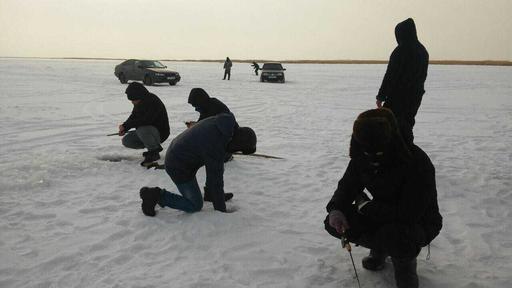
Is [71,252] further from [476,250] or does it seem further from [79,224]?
[476,250]

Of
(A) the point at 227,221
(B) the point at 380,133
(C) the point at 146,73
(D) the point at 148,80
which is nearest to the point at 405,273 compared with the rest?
(B) the point at 380,133

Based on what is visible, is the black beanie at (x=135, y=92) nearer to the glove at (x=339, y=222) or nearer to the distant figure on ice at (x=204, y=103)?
the distant figure on ice at (x=204, y=103)

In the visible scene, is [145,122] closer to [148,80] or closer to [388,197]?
[388,197]

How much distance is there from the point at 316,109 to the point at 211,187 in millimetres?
9684

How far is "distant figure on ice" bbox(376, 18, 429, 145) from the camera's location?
4.86m

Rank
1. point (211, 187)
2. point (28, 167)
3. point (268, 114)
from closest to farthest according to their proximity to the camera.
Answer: point (211, 187) → point (28, 167) → point (268, 114)

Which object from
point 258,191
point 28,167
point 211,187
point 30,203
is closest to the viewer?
point 211,187

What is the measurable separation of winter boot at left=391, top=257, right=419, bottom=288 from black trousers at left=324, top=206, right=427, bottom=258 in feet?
0.35

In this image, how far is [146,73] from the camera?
2228 cm

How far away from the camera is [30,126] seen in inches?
351

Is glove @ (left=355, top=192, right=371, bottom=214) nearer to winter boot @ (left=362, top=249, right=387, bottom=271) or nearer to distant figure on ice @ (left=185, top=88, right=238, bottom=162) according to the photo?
winter boot @ (left=362, top=249, right=387, bottom=271)

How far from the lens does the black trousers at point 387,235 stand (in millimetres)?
2521

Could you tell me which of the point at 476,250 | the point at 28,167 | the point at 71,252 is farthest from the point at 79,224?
the point at 476,250

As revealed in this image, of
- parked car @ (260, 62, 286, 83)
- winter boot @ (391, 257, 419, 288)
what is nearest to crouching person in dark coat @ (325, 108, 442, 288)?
winter boot @ (391, 257, 419, 288)
